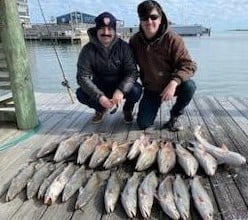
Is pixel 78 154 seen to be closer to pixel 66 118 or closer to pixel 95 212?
pixel 95 212

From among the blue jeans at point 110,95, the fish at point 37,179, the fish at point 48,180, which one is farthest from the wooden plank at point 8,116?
the fish at point 48,180

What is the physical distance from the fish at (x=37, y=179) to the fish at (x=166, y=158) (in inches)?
40.9

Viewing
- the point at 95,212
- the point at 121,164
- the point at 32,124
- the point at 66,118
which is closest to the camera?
the point at 95,212

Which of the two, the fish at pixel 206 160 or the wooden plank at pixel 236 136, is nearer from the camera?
the wooden plank at pixel 236 136

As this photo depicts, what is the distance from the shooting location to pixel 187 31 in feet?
292

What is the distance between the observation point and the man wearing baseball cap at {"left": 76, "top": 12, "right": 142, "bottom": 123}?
425cm

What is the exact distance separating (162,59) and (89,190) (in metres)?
1.99

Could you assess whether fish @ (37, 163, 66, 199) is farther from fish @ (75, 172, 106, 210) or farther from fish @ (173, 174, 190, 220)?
fish @ (173, 174, 190, 220)

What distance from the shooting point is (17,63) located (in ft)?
14.7

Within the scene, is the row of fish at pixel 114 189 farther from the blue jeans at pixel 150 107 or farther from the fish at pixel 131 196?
the blue jeans at pixel 150 107

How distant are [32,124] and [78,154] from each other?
1.42 m

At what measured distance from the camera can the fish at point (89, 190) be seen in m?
2.87

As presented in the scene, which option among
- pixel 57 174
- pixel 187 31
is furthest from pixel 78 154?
pixel 187 31

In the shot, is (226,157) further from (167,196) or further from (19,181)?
(19,181)
